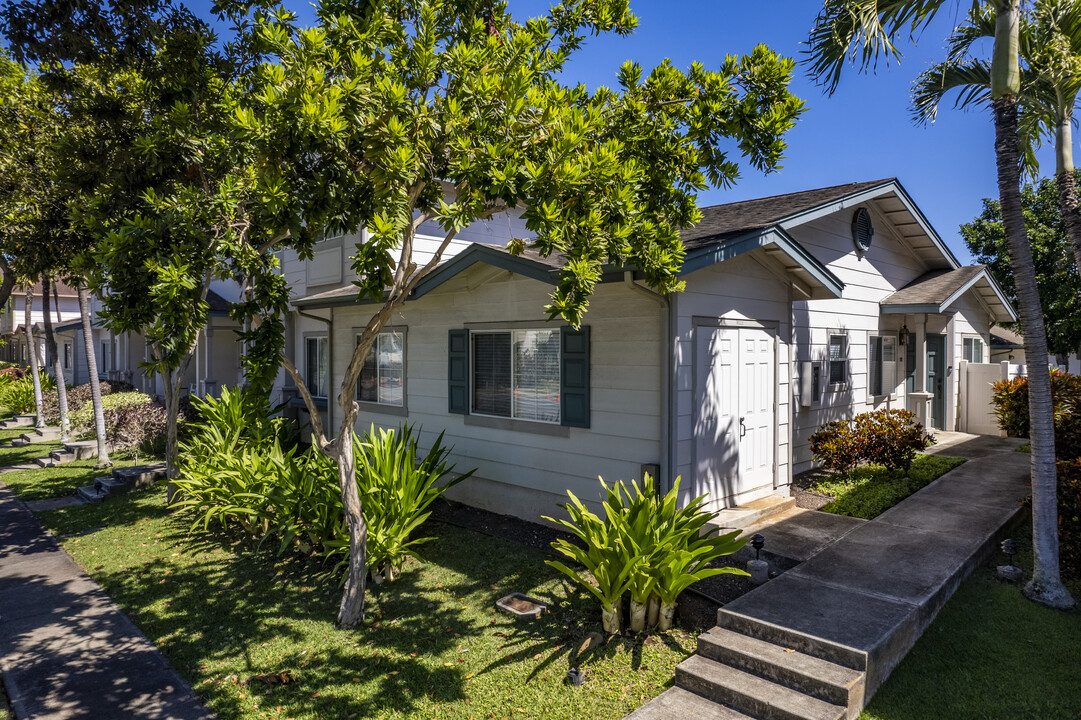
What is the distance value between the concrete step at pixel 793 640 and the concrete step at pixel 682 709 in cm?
70

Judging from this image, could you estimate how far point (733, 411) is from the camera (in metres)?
8.23

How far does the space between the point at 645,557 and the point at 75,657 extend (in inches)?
200

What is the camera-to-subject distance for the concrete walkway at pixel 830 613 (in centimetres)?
443

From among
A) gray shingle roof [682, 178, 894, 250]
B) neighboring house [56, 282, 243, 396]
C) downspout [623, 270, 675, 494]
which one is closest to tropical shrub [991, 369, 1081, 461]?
gray shingle roof [682, 178, 894, 250]

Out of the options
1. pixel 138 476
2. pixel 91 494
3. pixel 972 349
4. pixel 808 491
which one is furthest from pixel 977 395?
pixel 91 494

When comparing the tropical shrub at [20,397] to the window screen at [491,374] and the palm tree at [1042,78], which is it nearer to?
the window screen at [491,374]

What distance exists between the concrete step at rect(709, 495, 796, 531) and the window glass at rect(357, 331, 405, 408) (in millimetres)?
5751

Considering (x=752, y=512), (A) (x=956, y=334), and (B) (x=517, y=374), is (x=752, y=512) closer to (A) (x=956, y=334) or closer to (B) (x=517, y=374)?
(B) (x=517, y=374)

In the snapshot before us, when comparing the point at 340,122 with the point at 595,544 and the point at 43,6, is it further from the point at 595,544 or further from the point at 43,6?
the point at 43,6

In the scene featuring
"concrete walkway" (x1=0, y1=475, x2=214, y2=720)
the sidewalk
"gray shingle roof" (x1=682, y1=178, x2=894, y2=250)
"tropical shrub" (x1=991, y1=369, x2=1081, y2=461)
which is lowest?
"concrete walkway" (x1=0, y1=475, x2=214, y2=720)

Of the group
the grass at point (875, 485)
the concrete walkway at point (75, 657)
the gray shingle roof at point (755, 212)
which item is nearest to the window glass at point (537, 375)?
the gray shingle roof at point (755, 212)

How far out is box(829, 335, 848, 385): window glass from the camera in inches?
447

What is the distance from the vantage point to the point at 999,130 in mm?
5871

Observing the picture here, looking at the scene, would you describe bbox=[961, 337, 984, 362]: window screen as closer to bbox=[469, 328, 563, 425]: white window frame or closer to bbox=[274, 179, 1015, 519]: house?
bbox=[274, 179, 1015, 519]: house
